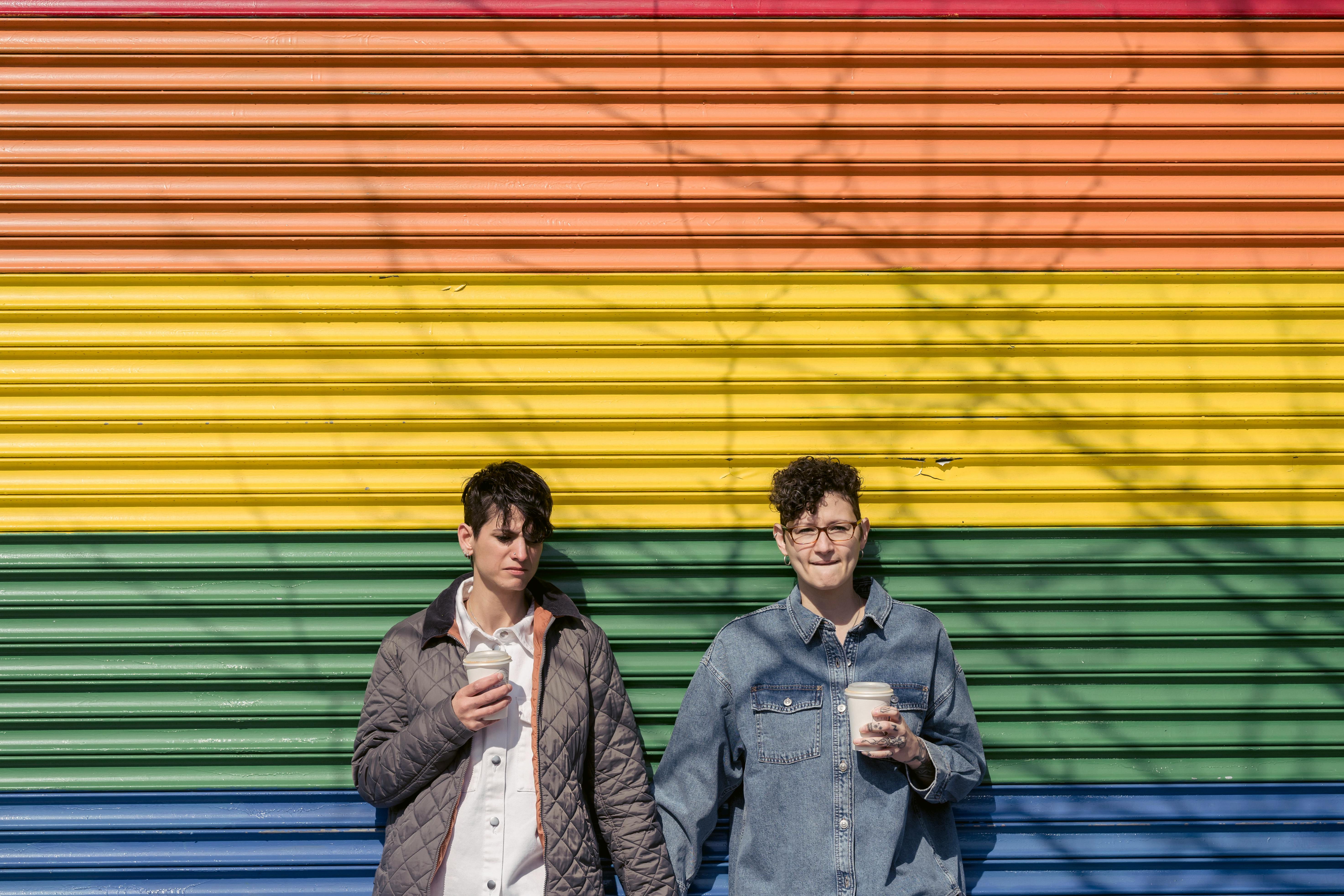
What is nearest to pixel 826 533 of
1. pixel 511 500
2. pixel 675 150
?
pixel 511 500

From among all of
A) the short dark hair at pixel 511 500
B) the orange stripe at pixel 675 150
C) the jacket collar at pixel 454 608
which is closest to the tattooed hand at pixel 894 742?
the jacket collar at pixel 454 608

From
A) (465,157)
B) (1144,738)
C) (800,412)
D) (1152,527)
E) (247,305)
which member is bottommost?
(1144,738)

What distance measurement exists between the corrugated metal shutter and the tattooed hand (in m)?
1.91

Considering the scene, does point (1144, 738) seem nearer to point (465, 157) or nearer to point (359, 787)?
point (359, 787)

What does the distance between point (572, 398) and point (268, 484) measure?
1363mm

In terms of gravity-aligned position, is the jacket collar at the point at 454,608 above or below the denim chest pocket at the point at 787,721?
above

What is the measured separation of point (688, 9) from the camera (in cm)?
371

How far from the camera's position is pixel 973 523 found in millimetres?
3719

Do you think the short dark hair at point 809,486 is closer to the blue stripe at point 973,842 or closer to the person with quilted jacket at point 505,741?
the person with quilted jacket at point 505,741

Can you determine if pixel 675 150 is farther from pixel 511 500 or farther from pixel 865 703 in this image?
pixel 865 703

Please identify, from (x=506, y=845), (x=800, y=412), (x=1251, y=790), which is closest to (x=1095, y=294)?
(x=800, y=412)

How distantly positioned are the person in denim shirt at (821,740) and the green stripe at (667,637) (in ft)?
1.14

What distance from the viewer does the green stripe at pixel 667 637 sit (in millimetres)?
3645

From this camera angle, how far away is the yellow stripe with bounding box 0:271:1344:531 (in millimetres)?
3676
